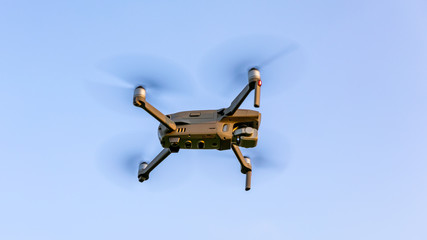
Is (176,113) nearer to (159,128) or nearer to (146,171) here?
(159,128)

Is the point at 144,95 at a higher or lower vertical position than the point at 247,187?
higher

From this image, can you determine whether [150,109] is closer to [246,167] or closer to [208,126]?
[208,126]

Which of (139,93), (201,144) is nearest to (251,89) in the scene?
(201,144)

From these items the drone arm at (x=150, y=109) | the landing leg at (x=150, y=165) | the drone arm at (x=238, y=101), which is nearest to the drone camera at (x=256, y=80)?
the drone arm at (x=238, y=101)

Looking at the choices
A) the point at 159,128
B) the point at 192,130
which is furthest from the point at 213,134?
the point at 159,128

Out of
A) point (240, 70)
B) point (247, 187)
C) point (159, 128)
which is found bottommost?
point (247, 187)

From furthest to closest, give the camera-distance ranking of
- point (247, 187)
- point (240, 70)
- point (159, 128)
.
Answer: point (247, 187) → point (159, 128) → point (240, 70)

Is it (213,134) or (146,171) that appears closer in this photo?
(213,134)

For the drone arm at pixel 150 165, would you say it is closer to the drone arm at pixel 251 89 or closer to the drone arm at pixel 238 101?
the drone arm at pixel 238 101

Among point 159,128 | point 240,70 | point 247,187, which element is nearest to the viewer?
point 240,70
